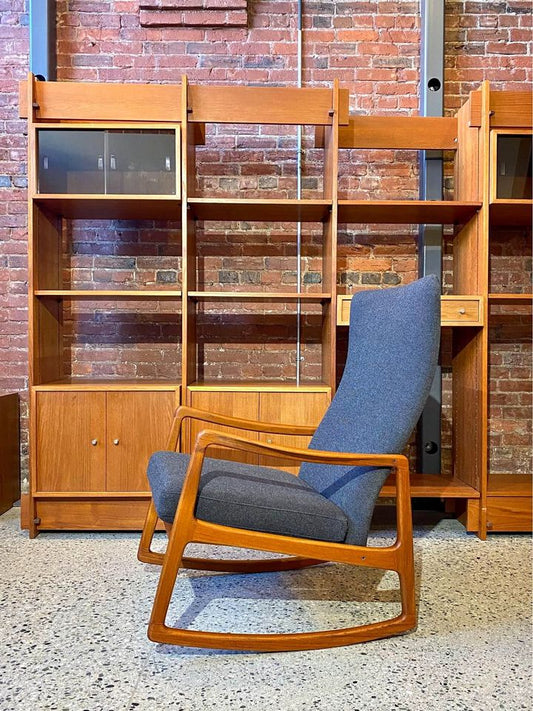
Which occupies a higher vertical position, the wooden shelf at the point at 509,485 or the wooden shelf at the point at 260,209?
the wooden shelf at the point at 260,209

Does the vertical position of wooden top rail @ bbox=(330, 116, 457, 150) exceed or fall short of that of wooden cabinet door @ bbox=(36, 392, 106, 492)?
it exceeds it

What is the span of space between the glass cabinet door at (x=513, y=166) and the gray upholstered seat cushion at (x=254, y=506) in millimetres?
1780

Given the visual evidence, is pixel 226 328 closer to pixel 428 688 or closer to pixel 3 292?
pixel 3 292

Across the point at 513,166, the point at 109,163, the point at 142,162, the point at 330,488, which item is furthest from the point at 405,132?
the point at 330,488

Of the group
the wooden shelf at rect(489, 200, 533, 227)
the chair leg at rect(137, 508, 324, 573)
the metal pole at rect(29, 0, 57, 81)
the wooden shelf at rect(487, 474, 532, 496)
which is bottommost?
the chair leg at rect(137, 508, 324, 573)

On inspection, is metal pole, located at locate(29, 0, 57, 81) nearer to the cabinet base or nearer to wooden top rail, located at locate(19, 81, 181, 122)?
wooden top rail, located at locate(19, 81, 181, 122)

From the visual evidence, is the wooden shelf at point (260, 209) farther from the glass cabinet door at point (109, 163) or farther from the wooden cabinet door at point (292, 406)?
the wooden cabinet door at point (292, 406)

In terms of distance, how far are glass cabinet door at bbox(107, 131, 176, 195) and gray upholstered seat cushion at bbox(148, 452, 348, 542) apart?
4.71 feet

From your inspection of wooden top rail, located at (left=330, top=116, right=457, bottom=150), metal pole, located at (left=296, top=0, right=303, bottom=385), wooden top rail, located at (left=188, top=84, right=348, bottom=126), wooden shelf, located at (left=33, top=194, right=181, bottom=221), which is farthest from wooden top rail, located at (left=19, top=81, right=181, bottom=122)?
wooden top rail, located at (left=330, top=116, right=457, bottom=150)

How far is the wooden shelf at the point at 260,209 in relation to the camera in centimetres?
261

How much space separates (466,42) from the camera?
316cm

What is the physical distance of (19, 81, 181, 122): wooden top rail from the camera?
259cm

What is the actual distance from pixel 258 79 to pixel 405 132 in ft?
2.92

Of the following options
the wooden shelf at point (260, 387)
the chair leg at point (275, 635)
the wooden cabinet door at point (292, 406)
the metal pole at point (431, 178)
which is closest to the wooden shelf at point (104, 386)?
the wooden shelf at point (260, 387)
